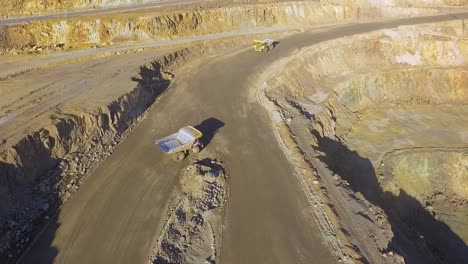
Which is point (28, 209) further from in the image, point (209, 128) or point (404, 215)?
point (404, 215)

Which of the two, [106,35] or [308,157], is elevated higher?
[106,35]

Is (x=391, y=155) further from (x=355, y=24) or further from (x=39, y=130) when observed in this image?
(x=39, y=130)

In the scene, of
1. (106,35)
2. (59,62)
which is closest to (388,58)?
(106,35)

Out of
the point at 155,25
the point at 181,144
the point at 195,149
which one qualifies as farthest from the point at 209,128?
the point at 155,25

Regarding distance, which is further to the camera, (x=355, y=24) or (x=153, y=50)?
(x=355, y=24)

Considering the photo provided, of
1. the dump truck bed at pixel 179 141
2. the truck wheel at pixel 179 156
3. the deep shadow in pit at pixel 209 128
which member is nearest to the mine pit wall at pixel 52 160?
the dump truck bed at pixel 179 141

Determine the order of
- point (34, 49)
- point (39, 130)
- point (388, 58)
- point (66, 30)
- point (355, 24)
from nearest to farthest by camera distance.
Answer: point (39, 130)
point (34, 49)
point (66, 30)
point (388, 58)
point (355, 24)

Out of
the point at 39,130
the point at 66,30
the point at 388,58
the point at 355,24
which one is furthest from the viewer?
the point at 355,24
